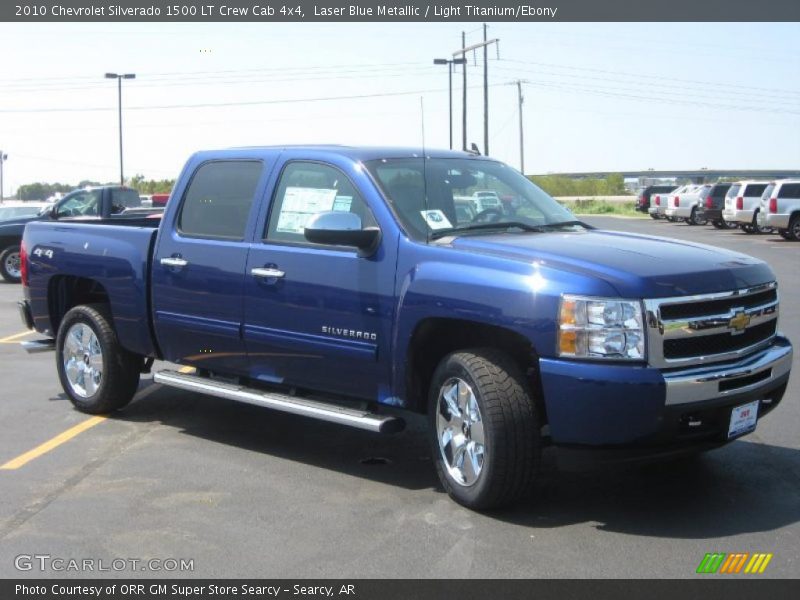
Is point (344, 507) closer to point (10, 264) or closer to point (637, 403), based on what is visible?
point (637, 403)

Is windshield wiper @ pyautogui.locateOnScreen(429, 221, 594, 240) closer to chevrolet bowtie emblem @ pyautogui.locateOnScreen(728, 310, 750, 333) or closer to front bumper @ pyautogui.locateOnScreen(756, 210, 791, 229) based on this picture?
chevrolet bowtie emblem @ pyautogui.locateOnScreen(728, 310, 750, 333)

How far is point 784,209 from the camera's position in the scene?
30438 millimetres

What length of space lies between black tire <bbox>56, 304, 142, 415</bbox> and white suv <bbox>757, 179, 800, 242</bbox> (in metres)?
26.1

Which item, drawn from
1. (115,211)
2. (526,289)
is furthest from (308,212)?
(115,211)

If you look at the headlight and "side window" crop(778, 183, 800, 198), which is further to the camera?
"side window" crop(778, 183, 800, 198)

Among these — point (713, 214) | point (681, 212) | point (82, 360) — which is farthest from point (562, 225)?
point (681, 212)

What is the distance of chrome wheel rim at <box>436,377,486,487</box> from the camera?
5.49m

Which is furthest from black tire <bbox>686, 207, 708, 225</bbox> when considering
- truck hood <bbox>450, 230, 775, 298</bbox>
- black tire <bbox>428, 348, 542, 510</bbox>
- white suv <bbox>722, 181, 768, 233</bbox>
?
black tire <bbox>428, 348, 542, 510</bbox>

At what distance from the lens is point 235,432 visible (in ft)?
24.7

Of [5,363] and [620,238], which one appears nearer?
[620,238]

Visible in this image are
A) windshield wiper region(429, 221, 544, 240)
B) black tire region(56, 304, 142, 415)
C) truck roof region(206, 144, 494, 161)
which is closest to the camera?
windshield wiper region(429, 221, 544, 240)

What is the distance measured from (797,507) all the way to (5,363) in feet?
26.2

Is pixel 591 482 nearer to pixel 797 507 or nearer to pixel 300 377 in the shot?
pixel 797 507
